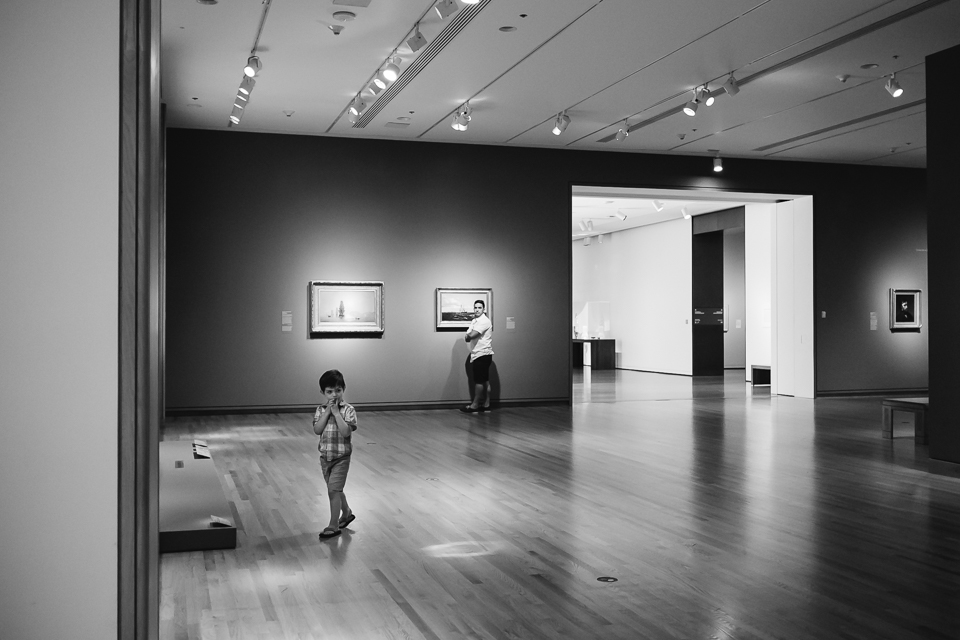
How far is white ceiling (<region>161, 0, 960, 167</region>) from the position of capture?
7.73 metres

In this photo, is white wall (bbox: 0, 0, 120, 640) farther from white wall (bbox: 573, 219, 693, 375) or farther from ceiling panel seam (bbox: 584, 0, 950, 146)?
white wall (bbox: 573, 219, 693, 375)

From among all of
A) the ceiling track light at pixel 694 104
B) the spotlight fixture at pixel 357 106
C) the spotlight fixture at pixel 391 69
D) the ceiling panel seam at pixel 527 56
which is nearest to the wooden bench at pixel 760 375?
the ceiling track light at pixel 694 104

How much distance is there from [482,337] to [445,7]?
6172mm

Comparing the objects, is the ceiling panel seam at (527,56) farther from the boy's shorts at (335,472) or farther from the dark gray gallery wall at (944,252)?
the boy's shorts at (335,472)

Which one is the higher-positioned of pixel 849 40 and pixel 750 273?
pixel 849 40

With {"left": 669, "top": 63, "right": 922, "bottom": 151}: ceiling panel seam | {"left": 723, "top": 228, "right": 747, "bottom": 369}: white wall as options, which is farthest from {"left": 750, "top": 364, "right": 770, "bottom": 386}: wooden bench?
{"left": 669, "top": 63, "right": 922, "bottom": 151}: ceiling panel seam

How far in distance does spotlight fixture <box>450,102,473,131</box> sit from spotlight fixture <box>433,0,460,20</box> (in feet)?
11.4

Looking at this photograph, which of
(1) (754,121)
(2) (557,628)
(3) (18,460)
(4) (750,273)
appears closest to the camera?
(3) (18,460)

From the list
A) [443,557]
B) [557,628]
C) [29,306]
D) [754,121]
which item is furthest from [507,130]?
[29,306]

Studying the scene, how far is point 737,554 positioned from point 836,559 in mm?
536

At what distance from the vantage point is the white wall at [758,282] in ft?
69.5

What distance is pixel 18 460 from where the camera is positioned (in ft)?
6.77

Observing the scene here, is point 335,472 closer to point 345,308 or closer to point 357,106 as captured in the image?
point 357,106

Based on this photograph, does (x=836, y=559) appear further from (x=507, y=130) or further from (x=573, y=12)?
(x=507, y=130)
